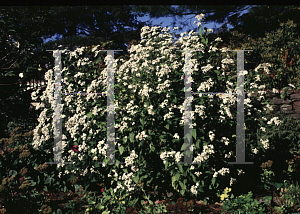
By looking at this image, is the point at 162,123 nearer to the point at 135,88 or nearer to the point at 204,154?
the point at 135,88

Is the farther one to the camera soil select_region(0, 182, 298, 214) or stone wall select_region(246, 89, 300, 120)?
stone wall select_region(246, 89, 300, 120)

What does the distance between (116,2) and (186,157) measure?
2776 millimetres

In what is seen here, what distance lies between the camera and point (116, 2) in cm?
184

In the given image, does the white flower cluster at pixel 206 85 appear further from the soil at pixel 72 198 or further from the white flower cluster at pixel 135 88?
the soil at pixel 72 198

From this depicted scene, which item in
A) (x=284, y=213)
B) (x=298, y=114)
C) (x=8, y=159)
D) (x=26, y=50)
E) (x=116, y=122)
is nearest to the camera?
(x=284, y=213)

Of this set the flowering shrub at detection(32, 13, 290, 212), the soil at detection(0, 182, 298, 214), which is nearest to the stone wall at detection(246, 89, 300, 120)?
the flowering shrub at detection(32, 13, 290, 212)

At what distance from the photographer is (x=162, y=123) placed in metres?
4.30

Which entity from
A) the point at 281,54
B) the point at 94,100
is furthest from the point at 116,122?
the point at 281,54

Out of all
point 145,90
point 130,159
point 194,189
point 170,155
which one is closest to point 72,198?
point 130,159

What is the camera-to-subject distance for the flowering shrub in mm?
4027

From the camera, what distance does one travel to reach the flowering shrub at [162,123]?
4.03 metres

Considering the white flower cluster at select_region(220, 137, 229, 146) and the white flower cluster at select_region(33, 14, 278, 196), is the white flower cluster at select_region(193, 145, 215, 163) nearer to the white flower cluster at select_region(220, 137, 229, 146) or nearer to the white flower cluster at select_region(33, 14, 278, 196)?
the white flower cluster at select_region(33, 14, 278, 196)

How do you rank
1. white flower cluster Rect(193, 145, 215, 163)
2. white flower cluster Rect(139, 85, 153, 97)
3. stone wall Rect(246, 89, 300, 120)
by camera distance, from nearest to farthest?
white flower cluster Rect(193, 145, 215, 163)
white flower cluster Rect(139, 85, 153, 97)
stone wall Rect(246, 89, 300, 120)

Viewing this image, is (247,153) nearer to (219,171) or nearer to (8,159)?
(219,171)
